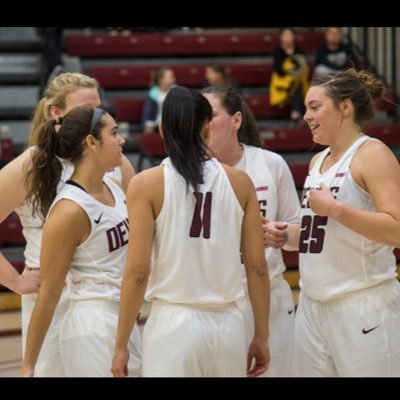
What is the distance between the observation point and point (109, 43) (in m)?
11.9

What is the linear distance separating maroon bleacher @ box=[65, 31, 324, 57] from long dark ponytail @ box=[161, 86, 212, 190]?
8832 mm

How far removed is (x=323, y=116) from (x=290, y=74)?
7239mm

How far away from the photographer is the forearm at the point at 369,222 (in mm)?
3400

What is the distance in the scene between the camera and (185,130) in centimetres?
318

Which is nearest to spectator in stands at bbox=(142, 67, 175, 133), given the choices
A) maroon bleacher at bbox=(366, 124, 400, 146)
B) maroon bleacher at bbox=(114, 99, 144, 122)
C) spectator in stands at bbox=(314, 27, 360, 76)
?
maroon bleacher at bbox=(114, 99, 144, 122)

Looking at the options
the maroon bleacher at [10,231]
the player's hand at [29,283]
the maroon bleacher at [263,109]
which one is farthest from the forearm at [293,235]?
the maroon bleacher at [263,109]

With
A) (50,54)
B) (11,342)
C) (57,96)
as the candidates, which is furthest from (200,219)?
(50,54)

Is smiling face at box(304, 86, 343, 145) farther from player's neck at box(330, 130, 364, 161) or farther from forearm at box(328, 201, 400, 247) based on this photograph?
forearm at box(328, 201, 400, 247)

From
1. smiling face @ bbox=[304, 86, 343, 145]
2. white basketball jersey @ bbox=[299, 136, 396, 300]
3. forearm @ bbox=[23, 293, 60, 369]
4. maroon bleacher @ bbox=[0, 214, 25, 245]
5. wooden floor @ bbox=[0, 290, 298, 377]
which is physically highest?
smiling face @ bbox=[304, 86, 343, 145]

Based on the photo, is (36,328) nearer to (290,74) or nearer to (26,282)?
(26,282)

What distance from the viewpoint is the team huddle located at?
317cm
